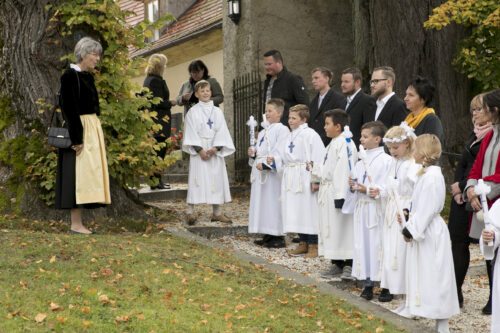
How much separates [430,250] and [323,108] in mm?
3826

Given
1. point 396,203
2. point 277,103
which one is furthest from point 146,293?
point 277,103

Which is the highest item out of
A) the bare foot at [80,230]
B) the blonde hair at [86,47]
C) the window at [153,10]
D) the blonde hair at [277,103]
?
the window at [153,10]

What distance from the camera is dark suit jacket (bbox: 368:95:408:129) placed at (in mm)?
9852

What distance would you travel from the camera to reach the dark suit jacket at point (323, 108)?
1129 cm

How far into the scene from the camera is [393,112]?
9.88 meters

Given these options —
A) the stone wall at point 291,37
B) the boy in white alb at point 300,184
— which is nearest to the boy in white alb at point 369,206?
the boy in white alb at point 300,184

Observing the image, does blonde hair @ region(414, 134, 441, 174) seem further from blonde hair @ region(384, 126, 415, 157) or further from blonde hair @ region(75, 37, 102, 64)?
blonde hair @ region(75, 37, 102, 64)

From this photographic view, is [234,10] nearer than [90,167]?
No

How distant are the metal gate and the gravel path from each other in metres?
3.49

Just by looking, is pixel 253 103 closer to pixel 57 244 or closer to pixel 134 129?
pixel 134 129

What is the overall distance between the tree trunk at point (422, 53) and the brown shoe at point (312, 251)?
A: 4531mm

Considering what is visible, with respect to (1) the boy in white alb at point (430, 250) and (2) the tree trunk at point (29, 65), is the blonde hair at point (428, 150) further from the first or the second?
(2) the tree trunk at point (29, 65)

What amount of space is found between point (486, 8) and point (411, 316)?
22.5ft

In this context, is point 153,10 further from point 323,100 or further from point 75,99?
point 75,99
